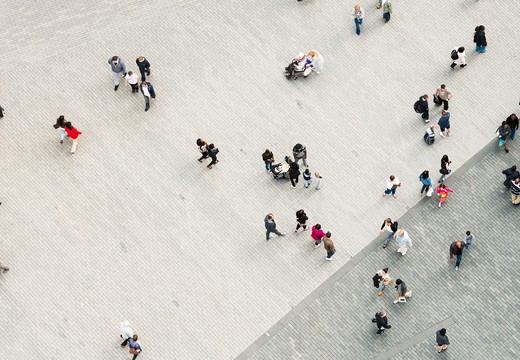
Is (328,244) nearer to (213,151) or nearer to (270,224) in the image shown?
(270,224)

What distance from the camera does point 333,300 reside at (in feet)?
114

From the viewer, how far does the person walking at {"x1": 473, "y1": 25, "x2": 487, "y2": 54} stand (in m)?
39.3

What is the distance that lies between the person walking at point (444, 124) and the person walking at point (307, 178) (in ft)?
16.4

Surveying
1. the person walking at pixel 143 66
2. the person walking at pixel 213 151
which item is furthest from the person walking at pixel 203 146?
the person walking at pixel 143 66

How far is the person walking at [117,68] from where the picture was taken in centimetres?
3844

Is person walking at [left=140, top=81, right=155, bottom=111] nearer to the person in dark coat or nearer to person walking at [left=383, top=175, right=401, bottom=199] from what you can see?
person walking at [left=383, top=175, right=401, bottom=199]

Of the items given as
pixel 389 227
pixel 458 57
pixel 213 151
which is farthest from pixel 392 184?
pixel 458 57

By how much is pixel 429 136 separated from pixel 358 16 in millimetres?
5552

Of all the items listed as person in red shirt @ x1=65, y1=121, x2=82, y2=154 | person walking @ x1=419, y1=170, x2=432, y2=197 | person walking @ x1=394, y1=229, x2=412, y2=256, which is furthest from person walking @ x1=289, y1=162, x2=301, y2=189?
person in red shirt @ x1=65, y1=121, x2=82, y2=154

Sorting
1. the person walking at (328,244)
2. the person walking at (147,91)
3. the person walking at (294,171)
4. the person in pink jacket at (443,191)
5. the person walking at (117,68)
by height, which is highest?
the person walking at (117,68)

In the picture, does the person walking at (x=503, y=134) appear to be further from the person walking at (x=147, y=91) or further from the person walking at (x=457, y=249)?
the person walking at (x=147, y=91)

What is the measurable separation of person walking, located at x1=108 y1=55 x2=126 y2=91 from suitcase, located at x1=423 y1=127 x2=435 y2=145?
10.9 metres

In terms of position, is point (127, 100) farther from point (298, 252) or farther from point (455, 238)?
point (455, 238)

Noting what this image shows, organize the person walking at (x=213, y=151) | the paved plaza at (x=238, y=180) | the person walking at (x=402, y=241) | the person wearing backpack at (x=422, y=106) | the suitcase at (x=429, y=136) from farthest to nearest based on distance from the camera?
the person wearing backpack at (x=422, y=106) → the suitcase at (x=429, y=136) → the person walking at (x=213, y=151) → the person walking at (x=402, y=241) → the paved plaza at (x=238, y=180)
